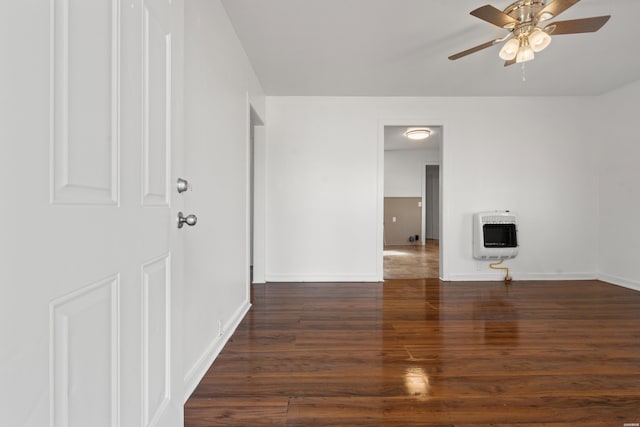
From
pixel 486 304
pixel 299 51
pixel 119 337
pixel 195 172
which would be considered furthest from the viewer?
pixel 486 304

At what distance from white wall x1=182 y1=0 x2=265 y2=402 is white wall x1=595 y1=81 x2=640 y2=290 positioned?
444 cm

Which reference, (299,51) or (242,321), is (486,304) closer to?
(242,321)

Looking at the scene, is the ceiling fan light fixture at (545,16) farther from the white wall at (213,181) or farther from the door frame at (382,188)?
the white wall at (213,181)

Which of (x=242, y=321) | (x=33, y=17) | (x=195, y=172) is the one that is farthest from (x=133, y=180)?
(x=242, y=321)

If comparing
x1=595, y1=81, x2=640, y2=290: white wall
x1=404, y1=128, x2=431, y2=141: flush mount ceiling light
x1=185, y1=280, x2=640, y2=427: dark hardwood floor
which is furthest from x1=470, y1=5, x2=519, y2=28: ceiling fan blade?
x1=404, y1=128, x2=431, y2=141: flush mount ceiling light

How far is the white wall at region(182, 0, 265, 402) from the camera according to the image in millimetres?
1669

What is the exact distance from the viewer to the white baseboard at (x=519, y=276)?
4.09m

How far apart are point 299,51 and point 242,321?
96.7 inches

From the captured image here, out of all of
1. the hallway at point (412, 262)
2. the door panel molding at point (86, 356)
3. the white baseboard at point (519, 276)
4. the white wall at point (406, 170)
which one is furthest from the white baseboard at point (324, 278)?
the white wall at point (406, 170)

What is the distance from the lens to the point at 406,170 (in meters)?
7.89

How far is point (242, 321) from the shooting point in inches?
104

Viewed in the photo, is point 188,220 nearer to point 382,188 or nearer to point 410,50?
point 410,50

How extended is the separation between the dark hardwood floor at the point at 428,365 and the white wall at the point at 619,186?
0.80 meters

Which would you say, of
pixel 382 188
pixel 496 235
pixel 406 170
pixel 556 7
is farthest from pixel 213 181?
pixel 406 170
